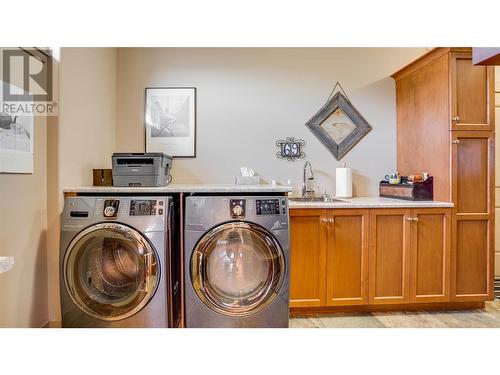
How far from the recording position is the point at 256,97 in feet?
9.86

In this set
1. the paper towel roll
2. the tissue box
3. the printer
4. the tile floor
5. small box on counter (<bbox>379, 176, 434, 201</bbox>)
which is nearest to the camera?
the printer

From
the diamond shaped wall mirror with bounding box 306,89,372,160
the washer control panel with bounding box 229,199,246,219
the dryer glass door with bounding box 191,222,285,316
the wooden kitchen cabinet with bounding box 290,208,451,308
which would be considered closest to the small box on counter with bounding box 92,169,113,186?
the dryer glass door with bounding box 191,222,285,316

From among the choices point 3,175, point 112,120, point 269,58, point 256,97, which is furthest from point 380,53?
point 3,175

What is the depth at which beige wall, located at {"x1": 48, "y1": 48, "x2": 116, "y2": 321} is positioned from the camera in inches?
79.5

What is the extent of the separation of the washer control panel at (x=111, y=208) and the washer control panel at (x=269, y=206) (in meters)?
0.89

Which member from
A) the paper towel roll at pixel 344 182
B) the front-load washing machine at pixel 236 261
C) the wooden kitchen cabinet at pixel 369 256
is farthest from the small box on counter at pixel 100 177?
the paper towel roll at pixel 344 182

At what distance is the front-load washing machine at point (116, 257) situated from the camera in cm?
187

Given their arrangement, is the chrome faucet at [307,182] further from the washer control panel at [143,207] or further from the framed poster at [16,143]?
the framed poster at [16,143]

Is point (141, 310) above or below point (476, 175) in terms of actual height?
below

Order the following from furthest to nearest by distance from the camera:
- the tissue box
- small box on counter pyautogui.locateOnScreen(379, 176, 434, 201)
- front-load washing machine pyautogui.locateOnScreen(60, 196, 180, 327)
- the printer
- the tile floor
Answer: the tissue box < small box on counter pyautogui.locateOnScreen(379, 176, 434, 201) < the tile floor < the printer < front-load washing machine pyautogui.locateOnScreen(60, 196, 180, 327)

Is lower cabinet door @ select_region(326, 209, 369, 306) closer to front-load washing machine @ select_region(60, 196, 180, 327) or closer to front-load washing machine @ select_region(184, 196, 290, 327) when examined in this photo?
front-load washing machine @ select_region(184, 196, 290, 327)

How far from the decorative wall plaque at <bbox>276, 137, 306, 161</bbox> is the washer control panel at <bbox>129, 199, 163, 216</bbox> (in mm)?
1476
